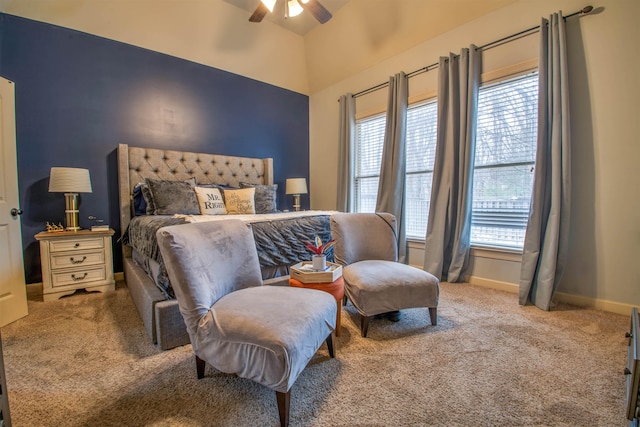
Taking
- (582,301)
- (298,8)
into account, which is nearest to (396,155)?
(298,8)

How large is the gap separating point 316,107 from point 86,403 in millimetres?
4524

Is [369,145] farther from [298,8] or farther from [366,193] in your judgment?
[298,8]

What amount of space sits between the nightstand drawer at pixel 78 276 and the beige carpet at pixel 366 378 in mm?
488

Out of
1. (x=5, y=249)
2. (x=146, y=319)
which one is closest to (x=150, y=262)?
(x=146, y=319)

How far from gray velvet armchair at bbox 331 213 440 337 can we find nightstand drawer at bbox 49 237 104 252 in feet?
7.69

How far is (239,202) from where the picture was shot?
10.6 feet

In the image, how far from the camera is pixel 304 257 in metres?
2.33

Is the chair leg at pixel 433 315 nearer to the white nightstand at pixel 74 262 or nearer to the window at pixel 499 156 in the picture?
the window at pixel 499 156

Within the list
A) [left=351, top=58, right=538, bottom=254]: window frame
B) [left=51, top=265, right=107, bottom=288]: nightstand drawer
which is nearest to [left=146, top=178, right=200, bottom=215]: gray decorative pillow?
[left=51, top=265, right=107, bottom=288]: nightstand drawer

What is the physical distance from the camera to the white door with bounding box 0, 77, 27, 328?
6.64 feet

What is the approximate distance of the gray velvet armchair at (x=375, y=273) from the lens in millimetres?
1832

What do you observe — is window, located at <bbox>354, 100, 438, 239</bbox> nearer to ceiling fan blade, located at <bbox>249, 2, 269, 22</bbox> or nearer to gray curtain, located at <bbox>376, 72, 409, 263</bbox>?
gray curtain, located at <bbox>376, 72, 409, 263</bbox>

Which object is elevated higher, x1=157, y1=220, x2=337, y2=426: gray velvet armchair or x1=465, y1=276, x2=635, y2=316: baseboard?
x1=157, y1=220, x2=337, y2=426: gray velvet armchair

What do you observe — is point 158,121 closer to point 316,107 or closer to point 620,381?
point 316,107
